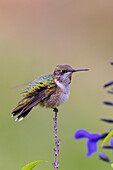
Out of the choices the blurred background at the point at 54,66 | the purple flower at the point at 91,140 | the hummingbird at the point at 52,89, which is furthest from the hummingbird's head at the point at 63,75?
the blurred background at the point at 54,66

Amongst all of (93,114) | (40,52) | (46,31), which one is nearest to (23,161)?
(93,114)

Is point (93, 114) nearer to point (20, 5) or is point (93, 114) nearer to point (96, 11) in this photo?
point (96, 11)

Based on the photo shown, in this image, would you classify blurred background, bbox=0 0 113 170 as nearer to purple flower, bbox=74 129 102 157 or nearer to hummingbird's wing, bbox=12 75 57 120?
hummingbird's wing, bbox=12 75 57 120

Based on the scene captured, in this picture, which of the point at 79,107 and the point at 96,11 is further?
the point at 96,11

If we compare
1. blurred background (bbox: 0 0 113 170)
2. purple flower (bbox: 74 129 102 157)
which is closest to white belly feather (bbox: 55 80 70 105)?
purple flower (bbox: 74 129 102 157)

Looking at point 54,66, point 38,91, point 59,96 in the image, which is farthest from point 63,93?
point 54,66

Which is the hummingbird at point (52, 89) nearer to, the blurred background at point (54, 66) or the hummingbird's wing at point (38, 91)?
the hummingbird's wing at point (38, 91)

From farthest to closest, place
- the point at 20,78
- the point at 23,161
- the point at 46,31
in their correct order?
the point at 46,31 → the point at 20,78 → the point at 23,161

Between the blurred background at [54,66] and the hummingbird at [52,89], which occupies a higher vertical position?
the hummingbird at [52,89]
